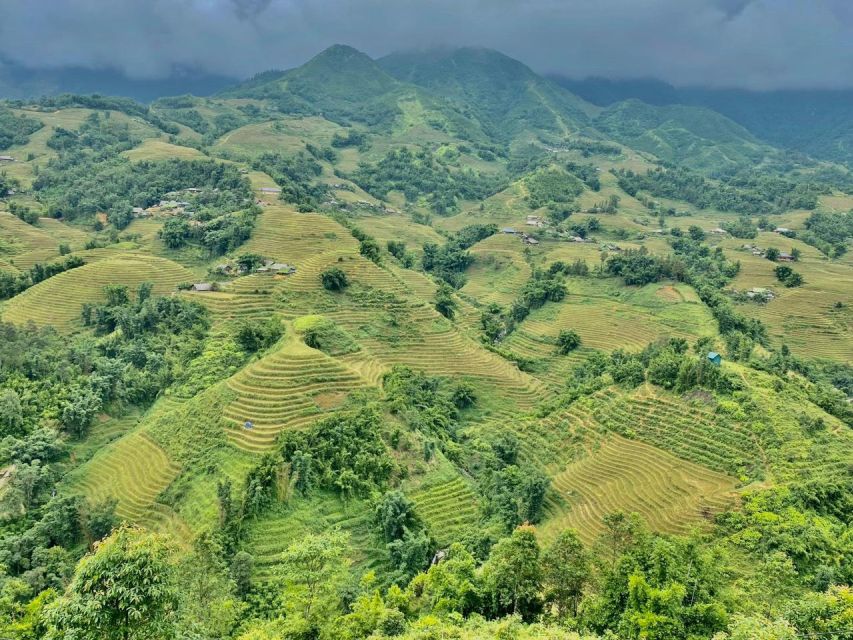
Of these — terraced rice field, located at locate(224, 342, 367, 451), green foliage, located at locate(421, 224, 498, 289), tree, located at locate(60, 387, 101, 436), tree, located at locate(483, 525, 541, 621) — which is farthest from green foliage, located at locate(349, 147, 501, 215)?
tree, located at locate(483, 525, 541, 621)

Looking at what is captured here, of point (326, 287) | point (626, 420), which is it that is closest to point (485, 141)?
point (326, 287)

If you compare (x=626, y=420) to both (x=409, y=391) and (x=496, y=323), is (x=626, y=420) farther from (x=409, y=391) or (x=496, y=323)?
(x=496, y=323)

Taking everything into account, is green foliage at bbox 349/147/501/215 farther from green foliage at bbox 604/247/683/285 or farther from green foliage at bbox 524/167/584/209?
green foliage at bbox 604/247/683/285

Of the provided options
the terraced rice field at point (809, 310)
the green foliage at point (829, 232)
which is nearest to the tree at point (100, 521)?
the terraced rice field at point (809, 310)

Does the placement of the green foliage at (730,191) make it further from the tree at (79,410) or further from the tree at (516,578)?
the tree at (516,578)

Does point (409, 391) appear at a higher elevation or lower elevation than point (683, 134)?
lower

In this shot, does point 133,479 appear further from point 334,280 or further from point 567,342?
point 567,342

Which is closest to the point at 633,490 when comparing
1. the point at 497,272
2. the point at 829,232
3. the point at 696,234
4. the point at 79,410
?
the point at 79,410
